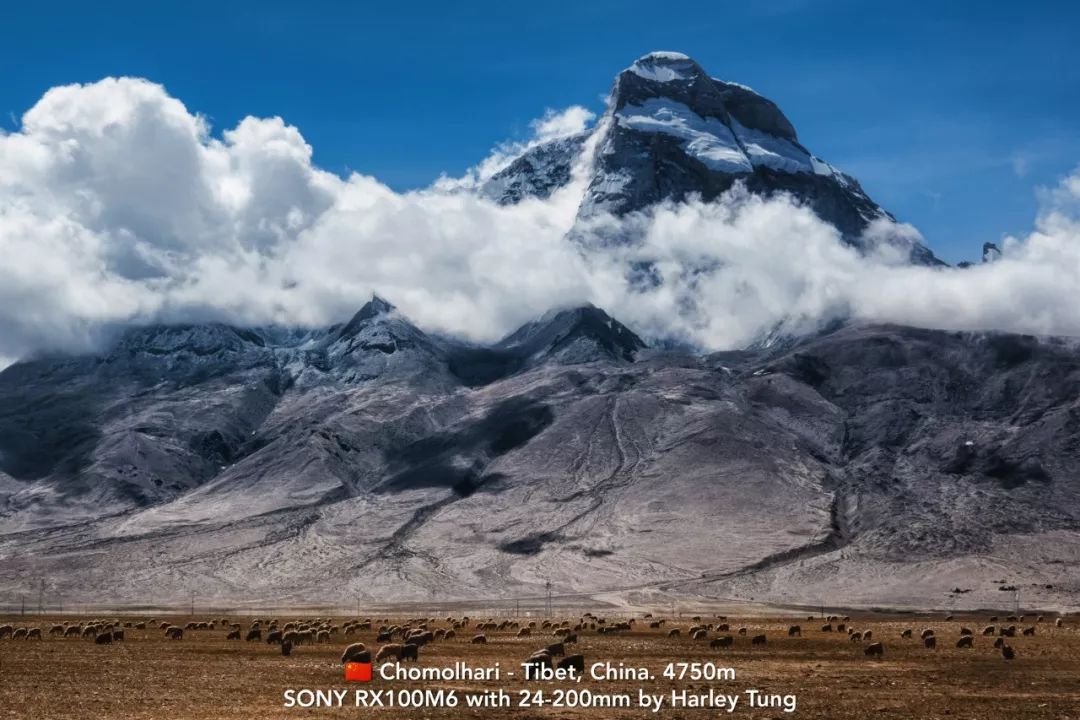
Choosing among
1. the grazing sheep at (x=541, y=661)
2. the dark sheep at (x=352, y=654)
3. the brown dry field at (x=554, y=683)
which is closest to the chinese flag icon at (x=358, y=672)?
the brown dry field at (x=554, y=683)

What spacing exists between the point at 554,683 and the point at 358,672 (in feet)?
28.4

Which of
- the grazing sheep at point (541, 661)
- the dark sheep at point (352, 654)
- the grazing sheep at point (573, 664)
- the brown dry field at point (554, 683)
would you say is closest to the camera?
the brown dry field at point (554, 683)

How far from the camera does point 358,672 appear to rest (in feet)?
160

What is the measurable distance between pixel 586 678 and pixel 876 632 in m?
48.8

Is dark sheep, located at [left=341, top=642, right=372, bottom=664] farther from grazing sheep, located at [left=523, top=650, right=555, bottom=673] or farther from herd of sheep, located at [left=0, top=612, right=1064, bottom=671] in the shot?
grazing sheep, located at [left=523, top=650, right=555, bottom=673]

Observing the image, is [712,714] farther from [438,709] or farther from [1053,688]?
[1053,688]

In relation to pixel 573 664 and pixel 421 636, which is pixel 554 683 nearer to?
pixel 573 664

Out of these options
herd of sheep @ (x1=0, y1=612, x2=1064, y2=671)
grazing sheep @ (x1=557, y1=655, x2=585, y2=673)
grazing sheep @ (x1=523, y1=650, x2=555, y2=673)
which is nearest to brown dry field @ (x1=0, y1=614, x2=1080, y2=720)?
grazing sheep @ (x1=523, y1=650, x2=555, y2=673)

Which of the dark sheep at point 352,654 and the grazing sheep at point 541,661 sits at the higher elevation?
the dark sheep at point 352,654

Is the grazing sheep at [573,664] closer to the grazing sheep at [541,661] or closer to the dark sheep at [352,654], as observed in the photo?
the grazing sheep at [541,661]

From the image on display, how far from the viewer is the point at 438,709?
129 ft

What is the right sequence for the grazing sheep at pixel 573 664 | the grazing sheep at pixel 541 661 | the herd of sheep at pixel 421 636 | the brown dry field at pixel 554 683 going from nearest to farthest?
the brown dry field at pixel 554 683
the grazing sheep at pixel 541 661
the grazing sheep at pixel 573 664
the herd of sheep at pixel 421 636

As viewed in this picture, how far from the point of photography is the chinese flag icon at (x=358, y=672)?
47763mm

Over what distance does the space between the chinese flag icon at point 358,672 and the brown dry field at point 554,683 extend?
0.71 m
